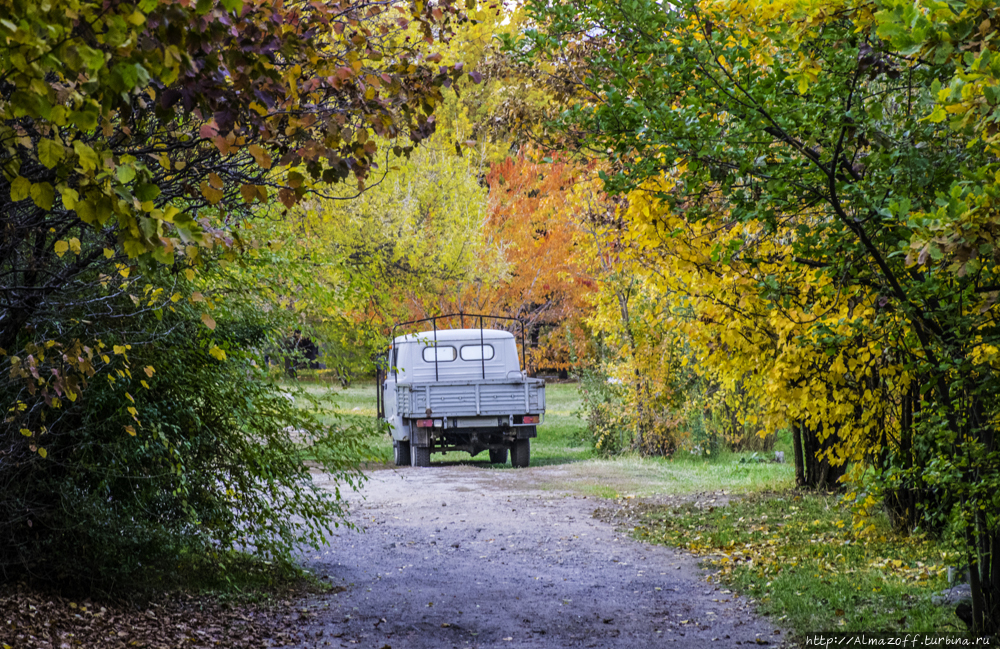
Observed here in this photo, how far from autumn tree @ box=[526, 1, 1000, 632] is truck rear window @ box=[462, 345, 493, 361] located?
1216 centimetres

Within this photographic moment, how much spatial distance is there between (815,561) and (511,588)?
2467mm

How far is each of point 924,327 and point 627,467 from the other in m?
11.8

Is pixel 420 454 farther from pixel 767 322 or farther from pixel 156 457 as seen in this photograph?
pixel 156 457

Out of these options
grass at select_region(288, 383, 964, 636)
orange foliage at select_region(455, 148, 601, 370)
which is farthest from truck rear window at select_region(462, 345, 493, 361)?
orange foliage at select_region(455, 148, 601, 370)

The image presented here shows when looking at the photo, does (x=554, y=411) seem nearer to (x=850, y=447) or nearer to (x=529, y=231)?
(x=529, y=231)

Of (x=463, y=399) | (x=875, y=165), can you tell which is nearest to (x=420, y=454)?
(x=463, y=399)

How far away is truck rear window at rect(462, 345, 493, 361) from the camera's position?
18.0 metres

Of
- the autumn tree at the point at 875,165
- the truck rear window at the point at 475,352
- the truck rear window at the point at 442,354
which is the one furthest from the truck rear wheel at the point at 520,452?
the autumn tree at the point at 875,165

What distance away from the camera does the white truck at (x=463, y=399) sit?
1608 cm

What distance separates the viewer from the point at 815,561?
7.50m

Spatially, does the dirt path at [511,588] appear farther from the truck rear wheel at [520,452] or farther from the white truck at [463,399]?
the truck rear wheel at [520,452]

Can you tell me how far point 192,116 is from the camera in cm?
527

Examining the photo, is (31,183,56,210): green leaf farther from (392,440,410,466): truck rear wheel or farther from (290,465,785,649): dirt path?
(392,440,410,466): truck rear wheel

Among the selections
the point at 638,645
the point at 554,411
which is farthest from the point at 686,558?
the point at 554,411
